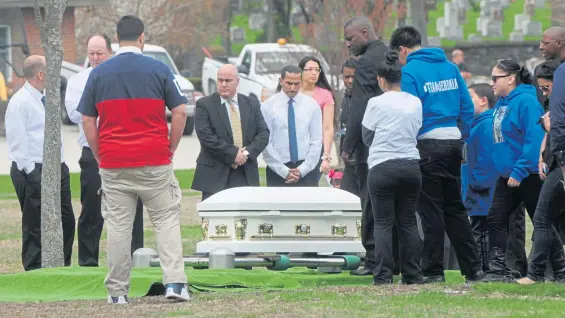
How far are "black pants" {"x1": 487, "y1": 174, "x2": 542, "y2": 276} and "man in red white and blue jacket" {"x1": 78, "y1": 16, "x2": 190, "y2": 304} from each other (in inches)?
99.1

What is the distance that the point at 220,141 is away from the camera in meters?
12.2

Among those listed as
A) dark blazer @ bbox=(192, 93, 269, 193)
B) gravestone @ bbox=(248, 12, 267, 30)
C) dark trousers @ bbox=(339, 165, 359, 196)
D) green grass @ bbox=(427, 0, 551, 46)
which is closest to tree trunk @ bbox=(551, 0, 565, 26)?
green grass @ bbox=(427, 0, 551, 46)

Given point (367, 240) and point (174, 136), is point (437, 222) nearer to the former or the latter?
point (367, 240)

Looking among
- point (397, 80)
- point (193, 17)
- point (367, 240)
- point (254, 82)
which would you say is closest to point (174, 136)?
point (397, 80)

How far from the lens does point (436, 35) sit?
179 ft

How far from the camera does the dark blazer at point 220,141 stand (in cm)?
1221

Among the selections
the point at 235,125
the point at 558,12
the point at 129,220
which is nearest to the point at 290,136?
the point at 235,125

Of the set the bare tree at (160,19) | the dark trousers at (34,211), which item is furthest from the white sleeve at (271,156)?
the bare tree at (160,19)

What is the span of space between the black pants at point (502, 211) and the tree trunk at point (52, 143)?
3500mm

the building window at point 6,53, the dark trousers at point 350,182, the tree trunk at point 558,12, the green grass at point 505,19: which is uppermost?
the dark trousers at point 350,182

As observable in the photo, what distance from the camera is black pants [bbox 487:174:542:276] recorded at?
10.5 metres

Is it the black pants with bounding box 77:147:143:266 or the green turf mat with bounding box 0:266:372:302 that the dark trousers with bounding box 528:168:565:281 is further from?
the black pants with bounding box 77:147:143:266

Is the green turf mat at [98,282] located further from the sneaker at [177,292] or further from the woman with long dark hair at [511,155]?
the woman with long dark hair at [511,155]

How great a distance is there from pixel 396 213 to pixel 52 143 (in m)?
2.95
